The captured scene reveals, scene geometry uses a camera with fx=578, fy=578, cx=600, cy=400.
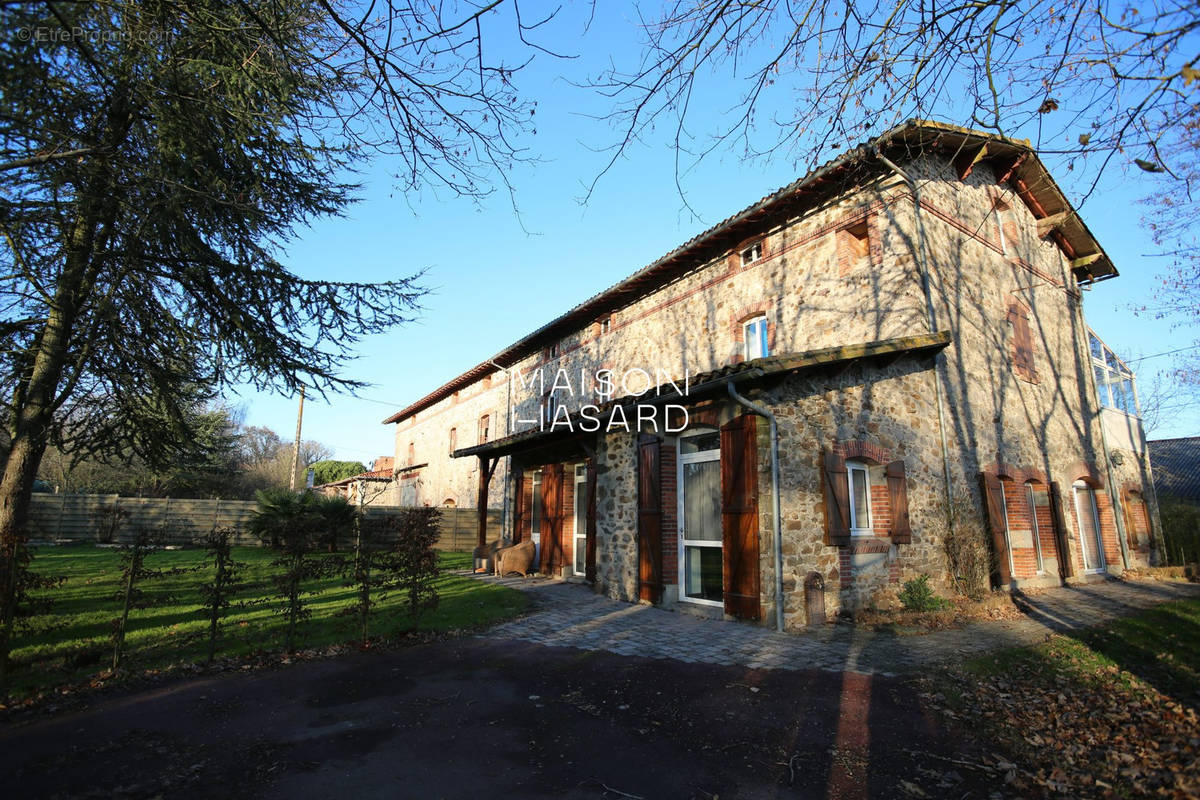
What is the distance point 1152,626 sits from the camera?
700 centimetres

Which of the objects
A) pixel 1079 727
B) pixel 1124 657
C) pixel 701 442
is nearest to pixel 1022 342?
pixel 1124 657

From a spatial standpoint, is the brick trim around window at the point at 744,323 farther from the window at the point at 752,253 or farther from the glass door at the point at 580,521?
the glass door at the point at 580,521

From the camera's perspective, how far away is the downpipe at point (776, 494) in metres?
6.95

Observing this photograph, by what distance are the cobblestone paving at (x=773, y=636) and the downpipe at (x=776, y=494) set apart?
0.33 metres

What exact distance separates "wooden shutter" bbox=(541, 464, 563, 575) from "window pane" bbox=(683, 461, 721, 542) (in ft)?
12.5

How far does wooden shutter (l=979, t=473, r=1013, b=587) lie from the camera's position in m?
9.16

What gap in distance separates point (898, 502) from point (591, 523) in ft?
16.1

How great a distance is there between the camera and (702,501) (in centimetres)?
839

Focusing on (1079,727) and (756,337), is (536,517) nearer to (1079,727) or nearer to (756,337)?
(756,337)

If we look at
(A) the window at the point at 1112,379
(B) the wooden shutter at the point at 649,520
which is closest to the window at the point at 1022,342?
(A) the window at the point at 1112,379

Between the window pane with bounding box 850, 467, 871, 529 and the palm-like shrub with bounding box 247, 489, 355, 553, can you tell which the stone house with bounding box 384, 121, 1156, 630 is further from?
the palm-like shrub with bounding box 247, 489, 355, 553

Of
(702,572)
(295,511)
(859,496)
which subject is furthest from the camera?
(295,511)

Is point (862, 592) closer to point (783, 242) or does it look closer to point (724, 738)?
point (724, 738)

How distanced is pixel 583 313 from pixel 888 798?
13763 mm
